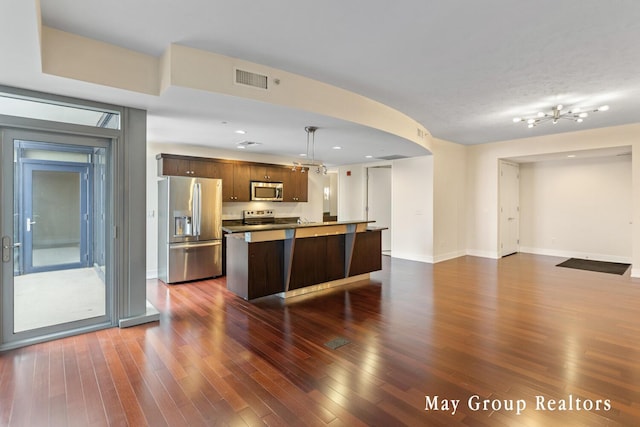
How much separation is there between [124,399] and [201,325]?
53.4 inches

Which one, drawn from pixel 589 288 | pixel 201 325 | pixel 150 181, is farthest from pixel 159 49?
pixel 589 288

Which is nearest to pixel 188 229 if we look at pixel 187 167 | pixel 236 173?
pixel 187 167

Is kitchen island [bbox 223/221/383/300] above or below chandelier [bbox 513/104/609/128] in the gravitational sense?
below

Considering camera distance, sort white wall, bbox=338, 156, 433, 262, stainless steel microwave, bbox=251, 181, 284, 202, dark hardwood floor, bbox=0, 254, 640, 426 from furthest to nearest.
A: white wall, bbox=338, 156, 433, 262 → stainless steel microwave, bbox=251, 181, 284, 202 → dark hardwood floor, bbox=0, 254, 640, 426

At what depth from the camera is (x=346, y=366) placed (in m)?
2.69

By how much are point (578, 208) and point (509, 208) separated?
4.78ft

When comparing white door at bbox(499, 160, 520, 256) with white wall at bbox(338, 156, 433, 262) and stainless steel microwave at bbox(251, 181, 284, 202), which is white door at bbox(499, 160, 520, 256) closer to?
white wall at bbox(338, 156, 433, 262)

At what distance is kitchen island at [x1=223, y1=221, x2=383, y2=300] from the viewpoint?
431 cm

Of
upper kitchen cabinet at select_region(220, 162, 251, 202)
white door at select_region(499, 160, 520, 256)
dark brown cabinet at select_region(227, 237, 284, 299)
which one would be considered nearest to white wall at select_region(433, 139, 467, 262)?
white door at select_region(499, 160, 520, 256)

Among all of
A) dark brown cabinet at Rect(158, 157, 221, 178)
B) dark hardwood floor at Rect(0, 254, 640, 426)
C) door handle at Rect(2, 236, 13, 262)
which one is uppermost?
dark brown cabinet at Rect(158, 157, 221, 178)

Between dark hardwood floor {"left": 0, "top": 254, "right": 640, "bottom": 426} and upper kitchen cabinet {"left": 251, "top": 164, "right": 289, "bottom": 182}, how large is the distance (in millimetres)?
3137

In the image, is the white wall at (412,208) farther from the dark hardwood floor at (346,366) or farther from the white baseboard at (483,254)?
the dark hardwood floor at (346,366)

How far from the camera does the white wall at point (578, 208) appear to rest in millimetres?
7246

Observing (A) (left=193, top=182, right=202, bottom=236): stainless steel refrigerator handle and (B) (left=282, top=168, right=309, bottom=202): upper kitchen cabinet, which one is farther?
(B) (left=282, top=168, right=309, bottom=202): upper kitchen cabinet
